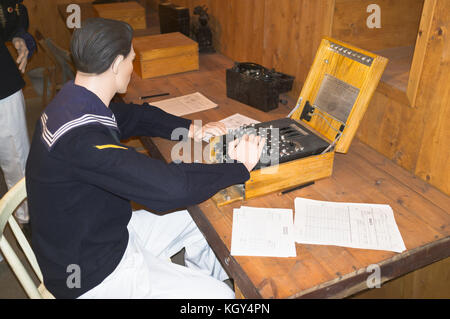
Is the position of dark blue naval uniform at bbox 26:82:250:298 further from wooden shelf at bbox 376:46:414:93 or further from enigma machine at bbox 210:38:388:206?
wooden shelf at bbox 376:46:414:93

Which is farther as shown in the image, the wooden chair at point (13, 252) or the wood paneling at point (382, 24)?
the wood paneling at point (382, 24)

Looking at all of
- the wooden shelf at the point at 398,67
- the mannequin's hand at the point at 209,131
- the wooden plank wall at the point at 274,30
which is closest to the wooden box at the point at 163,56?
the wooden plank wall at the point at 274,30

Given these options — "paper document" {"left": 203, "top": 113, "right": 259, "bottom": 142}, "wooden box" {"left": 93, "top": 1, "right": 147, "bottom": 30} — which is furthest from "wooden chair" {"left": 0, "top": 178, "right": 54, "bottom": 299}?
"wooden box" {"left": 93, "top": 1, "right": 147, "bottom": 30}

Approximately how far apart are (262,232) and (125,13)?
8.73 feet

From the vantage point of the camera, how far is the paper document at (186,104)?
2.05 metres

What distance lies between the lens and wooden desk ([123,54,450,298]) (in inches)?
42.9

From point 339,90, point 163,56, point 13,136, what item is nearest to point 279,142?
point 339,90

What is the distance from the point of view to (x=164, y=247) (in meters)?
1.66

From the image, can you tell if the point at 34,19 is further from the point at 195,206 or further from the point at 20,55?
the point at 195,206

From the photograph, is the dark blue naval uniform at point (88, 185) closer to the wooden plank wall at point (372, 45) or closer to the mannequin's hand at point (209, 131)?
the mannequin's hand at point (209, 131)
